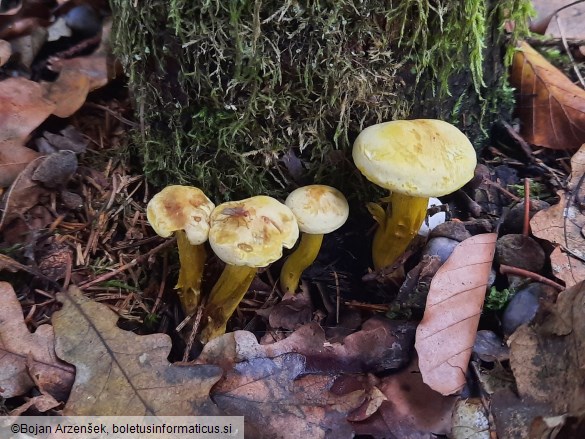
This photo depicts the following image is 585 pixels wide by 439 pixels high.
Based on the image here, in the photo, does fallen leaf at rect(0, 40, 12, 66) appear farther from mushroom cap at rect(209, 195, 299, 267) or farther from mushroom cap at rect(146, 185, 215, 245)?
mushroom cap at rect(209, 195, 299, 267)

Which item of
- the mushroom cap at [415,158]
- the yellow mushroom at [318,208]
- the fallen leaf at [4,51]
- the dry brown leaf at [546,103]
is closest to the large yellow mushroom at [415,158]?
the mushroom cap at [415,158]

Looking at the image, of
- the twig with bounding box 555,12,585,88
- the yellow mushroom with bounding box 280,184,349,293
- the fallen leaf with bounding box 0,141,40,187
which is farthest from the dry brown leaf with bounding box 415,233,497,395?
the fallen leaf with bounding box 0,141,40,187

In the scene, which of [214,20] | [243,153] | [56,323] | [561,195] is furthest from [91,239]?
[561,195]

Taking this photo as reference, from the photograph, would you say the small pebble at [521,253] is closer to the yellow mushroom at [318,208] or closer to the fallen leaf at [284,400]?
the yellow mushroom at [318,208]

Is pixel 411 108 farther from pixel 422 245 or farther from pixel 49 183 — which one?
pixel 49 183

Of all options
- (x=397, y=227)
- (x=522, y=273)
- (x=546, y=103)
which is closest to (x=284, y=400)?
(x=397, y=227)
